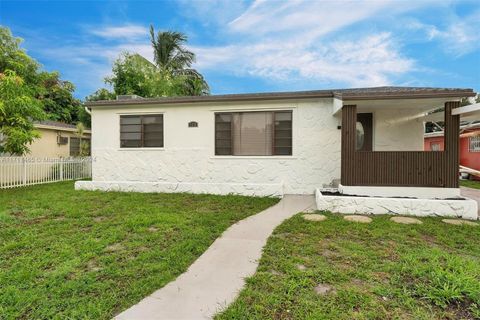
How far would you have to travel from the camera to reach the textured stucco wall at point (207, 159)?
26.5 ft

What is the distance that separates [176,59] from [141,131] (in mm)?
17701

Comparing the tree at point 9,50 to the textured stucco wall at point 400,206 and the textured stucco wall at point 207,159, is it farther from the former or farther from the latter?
the textured stucco wall at point 400,206

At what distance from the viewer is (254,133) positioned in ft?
27.9

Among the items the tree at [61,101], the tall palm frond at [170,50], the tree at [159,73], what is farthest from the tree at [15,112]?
the tall palm frond at [170,50]

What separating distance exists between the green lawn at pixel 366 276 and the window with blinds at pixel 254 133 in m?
4.06

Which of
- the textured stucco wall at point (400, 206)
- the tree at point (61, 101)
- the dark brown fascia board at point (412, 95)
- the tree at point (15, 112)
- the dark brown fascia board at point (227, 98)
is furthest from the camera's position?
the tree at point (61, 101)

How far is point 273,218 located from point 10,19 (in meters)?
16.9

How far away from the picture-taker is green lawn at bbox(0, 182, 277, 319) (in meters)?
2.61

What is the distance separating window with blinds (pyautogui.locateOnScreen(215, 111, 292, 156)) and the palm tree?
622 inches

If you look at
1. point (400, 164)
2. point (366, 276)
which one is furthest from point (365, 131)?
point (366, 276)

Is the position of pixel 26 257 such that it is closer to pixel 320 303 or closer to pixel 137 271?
pixel 137 271

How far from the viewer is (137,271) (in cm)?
320

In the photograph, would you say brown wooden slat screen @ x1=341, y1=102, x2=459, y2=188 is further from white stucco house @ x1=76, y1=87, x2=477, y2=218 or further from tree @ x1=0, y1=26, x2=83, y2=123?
tree @ x1=0, y1=26, x2=83, y2=123

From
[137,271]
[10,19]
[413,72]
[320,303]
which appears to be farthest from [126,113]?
[413,72]
